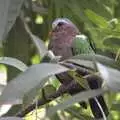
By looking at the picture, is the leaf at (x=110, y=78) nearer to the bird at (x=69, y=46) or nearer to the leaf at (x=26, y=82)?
the leaf at (x=26, y=82)

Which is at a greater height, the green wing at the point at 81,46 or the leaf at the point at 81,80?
the green wing at the point at 81,46

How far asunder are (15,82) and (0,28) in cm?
47

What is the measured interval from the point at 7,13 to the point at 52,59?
0.43 meters

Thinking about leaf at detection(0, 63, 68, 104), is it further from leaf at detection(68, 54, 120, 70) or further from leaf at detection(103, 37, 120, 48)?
leaf at detection(103, 37, 120, 48)

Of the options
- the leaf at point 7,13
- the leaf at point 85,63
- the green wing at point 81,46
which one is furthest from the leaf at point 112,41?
the leaf at point 7,13

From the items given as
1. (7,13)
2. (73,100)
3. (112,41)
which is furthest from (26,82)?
(7,13)

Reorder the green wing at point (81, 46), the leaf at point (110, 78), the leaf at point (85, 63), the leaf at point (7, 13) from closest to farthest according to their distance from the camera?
the leaf at point (110, 78) → the leaf at point (85, 63) → the green wing at point (81, 46) → the leaf at point (7, 13)

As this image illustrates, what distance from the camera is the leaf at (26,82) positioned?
409mm

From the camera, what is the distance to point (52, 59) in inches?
21.5

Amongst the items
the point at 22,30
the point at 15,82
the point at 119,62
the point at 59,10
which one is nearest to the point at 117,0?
the point at 59,10

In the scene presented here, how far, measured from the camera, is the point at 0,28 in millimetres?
886

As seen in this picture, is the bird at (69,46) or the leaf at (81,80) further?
the bird at (69,46)

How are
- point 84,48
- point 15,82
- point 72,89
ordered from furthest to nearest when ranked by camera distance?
1. point 84,48
2. point 72,89
3. point 15,82

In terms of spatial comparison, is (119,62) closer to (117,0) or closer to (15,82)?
(15,82)
